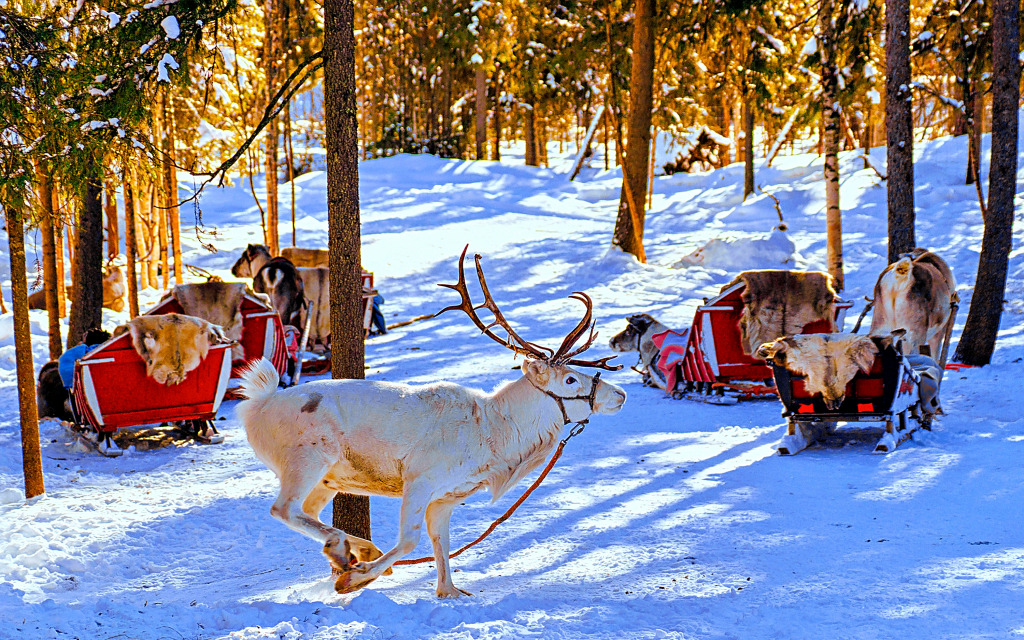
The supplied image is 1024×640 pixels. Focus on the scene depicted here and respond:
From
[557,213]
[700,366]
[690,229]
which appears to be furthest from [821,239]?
[700,366]

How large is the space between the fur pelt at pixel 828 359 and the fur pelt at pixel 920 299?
2640 mm

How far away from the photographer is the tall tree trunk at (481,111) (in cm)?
3756

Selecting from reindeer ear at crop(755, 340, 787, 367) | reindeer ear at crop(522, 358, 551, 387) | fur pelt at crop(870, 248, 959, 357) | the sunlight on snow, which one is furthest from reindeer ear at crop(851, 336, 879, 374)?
reindeer ear at crop(522, 358, 551, 387)

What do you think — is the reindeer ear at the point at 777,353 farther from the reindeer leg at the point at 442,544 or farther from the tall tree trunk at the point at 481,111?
the tall tree trunk at the point at 481,111

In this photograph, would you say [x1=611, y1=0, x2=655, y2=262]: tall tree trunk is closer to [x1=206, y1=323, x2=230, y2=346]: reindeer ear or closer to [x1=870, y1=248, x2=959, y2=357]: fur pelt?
[x1=870, y1=248, x2=959, y2=357]: fur pelt

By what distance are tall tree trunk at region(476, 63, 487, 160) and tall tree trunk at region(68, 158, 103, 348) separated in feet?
86.8

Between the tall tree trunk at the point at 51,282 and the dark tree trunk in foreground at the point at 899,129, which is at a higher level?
the dark tree trunk in foreground at the point at 899,129

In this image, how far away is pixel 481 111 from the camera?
1511 inches

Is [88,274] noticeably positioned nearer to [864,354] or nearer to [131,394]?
[131,394]

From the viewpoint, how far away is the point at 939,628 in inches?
175

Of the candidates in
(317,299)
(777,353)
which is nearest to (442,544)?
(777,353)

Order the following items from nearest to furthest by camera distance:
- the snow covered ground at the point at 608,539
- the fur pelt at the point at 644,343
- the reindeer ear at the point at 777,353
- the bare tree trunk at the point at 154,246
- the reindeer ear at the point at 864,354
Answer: the snow covered ground at the point at 608,539 → the reindeer ear at the point at 864,354 → the reindeer ear at the point at 777,353 → the fur pelt at the point at 644,343 → the bare tree trunk at the point at 154,246

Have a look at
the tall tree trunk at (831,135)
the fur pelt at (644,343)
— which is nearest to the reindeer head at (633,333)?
the fur pelt at (644,343)

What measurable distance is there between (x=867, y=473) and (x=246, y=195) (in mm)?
29892
